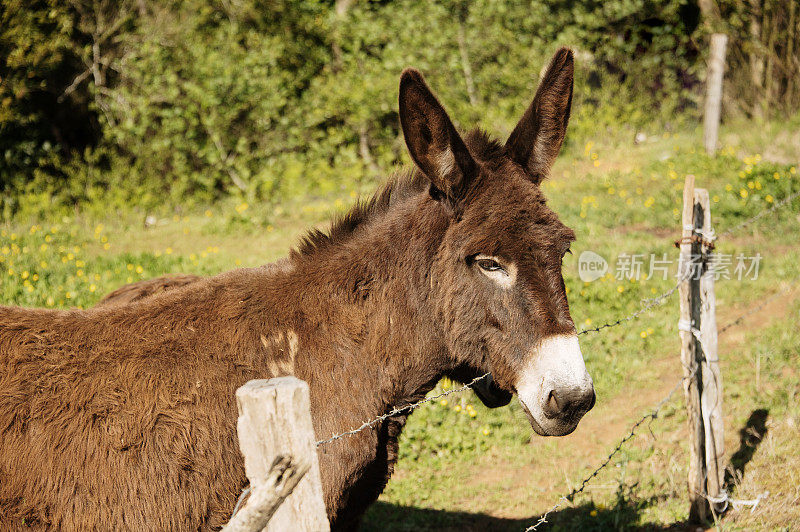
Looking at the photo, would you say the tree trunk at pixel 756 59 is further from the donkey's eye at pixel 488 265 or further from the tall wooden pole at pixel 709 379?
the donkey's eye at pixel 488 265

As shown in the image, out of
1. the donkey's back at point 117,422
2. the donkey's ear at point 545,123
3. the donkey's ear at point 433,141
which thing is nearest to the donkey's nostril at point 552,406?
the donkey's ear at point 433,141

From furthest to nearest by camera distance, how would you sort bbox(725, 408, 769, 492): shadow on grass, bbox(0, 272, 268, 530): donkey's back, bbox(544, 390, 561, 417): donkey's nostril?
1. bbox(725, 408, 769, 492): shadow on grass
2. bbox(544, 390, 561, 417): donkey's nostril
3. bbox(0, 272, 268, 530): donkey's back

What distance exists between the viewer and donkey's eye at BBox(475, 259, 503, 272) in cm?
250

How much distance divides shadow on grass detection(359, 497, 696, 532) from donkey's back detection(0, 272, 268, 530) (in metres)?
2.31

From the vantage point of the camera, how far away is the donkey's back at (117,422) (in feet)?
7.17

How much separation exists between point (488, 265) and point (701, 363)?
6.81 feet

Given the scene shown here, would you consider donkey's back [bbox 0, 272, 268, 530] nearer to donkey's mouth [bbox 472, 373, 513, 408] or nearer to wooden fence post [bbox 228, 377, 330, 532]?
wooden fence post [bbox 228, 377, 330, 532]

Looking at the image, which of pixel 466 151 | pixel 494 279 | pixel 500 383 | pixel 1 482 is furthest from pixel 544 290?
pixel 1 482

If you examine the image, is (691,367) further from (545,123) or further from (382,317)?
(382,317)

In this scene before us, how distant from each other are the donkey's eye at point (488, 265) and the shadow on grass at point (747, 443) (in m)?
2.67

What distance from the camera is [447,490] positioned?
4723 mm

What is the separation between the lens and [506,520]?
14.0ft

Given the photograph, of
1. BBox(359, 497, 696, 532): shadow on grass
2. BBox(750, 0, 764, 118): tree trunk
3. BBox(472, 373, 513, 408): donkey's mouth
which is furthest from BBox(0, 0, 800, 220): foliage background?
BBox(472, 373, 513, 408): donkey's mouth

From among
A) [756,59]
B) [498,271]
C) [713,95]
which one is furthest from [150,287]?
[756,59]
